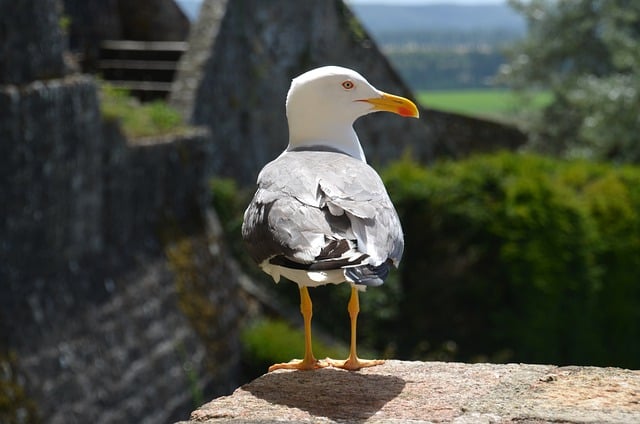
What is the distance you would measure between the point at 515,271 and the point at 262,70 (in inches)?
176

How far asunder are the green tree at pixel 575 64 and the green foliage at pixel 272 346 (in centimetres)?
961

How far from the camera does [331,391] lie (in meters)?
4.37

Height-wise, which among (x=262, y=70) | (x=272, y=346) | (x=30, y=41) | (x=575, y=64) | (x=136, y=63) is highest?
(x=30, y=41)

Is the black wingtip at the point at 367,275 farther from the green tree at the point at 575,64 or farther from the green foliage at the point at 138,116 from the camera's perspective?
the green tree at the point at 575,64

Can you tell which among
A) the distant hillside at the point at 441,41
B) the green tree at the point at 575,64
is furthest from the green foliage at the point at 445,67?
the green tree at the point at 575,64

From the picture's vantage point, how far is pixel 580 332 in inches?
614

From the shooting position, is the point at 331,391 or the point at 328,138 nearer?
the point at 331,391

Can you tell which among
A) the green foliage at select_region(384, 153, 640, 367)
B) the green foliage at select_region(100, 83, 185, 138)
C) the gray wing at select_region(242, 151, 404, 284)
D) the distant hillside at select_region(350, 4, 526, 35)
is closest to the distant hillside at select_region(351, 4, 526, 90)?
the distant hillside at select_region(350, 4, 526, 35)

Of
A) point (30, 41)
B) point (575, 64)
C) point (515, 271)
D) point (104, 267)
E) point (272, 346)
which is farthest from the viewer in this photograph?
point (575, 64)

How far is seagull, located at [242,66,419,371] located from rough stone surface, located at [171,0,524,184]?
33.7 ft

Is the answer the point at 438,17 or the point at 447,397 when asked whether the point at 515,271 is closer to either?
the point at 447,397

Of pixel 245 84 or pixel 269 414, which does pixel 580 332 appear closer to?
pixel 245 84

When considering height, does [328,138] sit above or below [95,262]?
above

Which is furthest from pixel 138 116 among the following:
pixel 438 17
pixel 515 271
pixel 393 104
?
pixel 438 17
